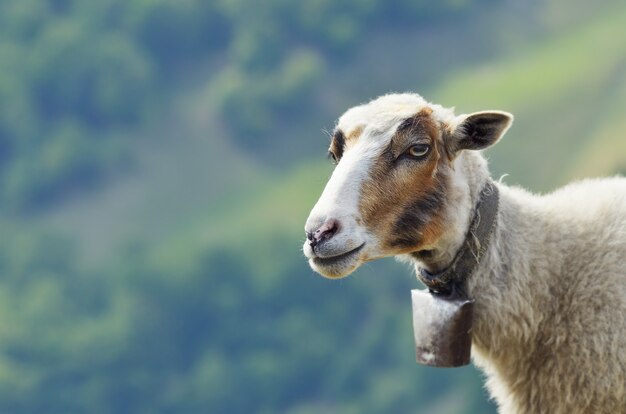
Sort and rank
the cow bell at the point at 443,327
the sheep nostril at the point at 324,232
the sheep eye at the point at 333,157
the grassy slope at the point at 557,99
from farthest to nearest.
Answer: the grassy slope at the point at 557,99 → the sheep eye at the point at 333,157 → the cow bell at the point at 443,327 → the sheep nostril at the point at 324,232

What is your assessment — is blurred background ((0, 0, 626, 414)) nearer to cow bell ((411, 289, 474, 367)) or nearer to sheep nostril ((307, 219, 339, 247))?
cow bell ((411, 289, 474, 367))

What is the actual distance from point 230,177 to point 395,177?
161 m

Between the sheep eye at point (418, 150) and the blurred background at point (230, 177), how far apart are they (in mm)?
121342

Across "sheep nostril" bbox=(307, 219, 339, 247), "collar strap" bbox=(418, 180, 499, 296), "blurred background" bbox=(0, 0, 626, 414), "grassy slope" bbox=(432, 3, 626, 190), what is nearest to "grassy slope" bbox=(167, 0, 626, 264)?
"grassy slope" bbox=(432, 3, 626, 190)

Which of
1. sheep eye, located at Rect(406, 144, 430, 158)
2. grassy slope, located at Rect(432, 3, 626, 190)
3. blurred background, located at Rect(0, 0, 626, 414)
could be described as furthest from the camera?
blurred background, located at Rect(0, 0, 626, 414)

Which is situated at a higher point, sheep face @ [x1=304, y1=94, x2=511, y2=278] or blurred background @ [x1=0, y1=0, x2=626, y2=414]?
blurred background @ [x1=0, y1=0, x2=626, y2=414]

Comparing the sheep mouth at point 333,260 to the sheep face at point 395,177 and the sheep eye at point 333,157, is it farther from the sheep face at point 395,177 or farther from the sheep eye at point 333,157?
the sheep eye at point 333,157

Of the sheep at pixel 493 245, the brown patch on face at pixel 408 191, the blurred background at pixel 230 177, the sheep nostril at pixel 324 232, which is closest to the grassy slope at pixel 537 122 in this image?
the blurred background at pixel 230 177

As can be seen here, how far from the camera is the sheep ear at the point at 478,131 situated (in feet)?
33.1

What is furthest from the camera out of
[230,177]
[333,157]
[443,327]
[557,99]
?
[230,177]

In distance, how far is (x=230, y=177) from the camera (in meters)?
170

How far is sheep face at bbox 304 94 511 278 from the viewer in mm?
9758

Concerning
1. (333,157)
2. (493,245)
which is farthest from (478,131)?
(333,157)

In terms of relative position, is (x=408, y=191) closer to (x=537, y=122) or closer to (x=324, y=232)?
(x=324, y=232)
